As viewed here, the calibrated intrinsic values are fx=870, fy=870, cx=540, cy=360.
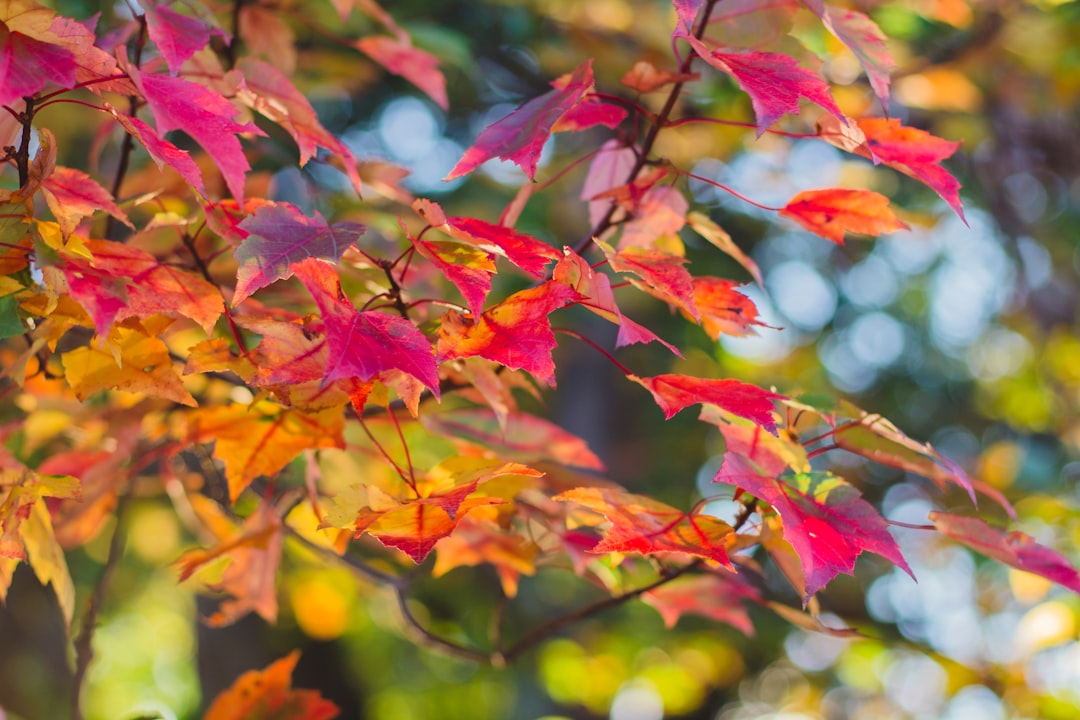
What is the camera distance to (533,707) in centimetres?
255

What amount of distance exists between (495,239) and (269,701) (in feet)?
1.80

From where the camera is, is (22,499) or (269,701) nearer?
(22,499)

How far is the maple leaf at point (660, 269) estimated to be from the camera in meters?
0.56

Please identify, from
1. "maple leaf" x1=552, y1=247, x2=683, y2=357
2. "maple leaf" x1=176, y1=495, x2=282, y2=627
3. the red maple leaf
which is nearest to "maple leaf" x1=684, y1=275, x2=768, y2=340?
the red maple leaf

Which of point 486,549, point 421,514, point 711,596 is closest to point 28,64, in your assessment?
point 421,514

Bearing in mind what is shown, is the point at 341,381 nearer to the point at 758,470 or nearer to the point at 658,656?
the point at 758,470

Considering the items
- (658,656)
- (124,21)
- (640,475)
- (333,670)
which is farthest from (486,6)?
(658,656)

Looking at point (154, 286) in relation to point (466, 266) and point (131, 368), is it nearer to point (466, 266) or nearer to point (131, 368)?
point (131, 368)

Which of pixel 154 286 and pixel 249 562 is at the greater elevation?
pixel 154 286

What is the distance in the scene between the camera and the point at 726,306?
676mm

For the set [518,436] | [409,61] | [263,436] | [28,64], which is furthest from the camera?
[409,61]

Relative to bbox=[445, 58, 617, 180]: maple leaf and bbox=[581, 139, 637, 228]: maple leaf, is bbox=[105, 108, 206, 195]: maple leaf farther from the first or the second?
bbox=[581, 139, 637, 228]: maple leaf

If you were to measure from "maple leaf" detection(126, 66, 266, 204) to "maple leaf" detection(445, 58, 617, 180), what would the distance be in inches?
5.8

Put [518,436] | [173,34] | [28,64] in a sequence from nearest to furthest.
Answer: [28,64] → [173,34] → [518,436]
